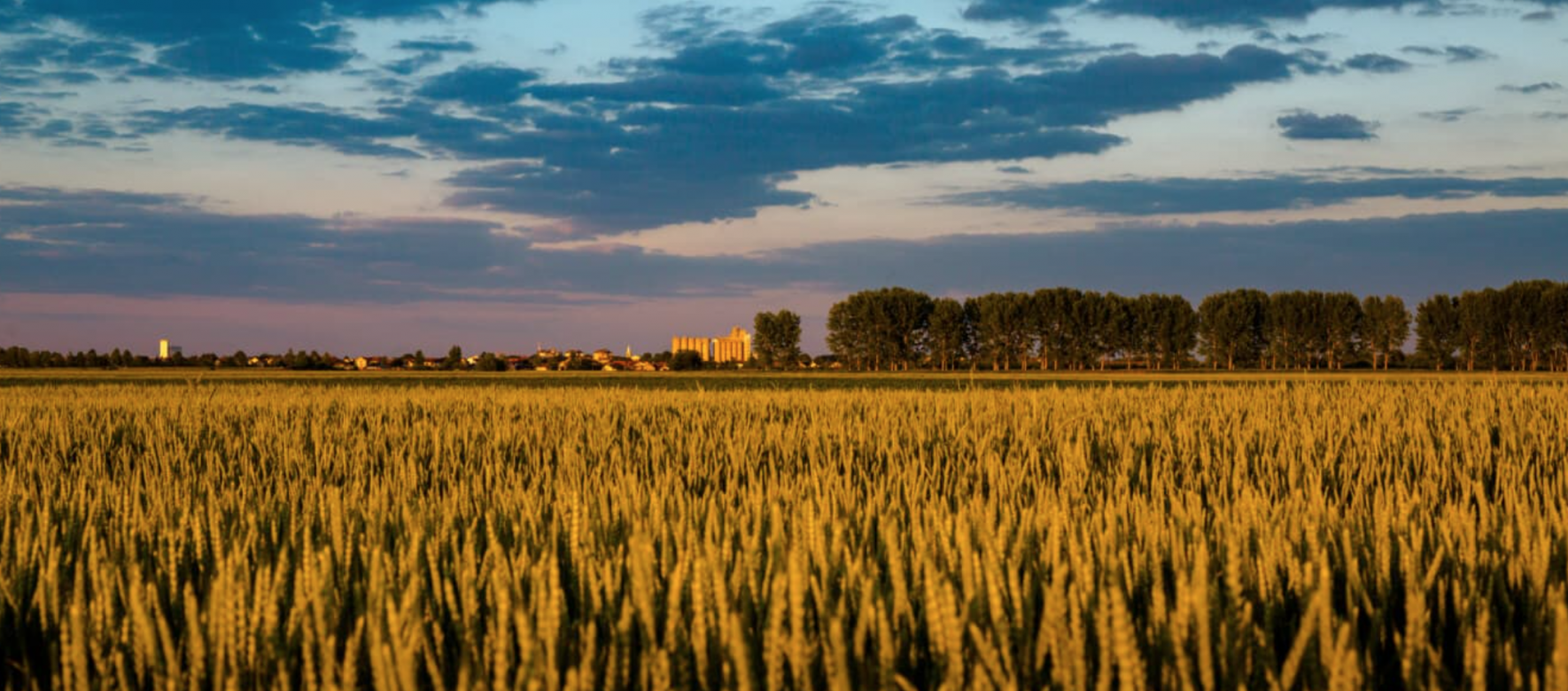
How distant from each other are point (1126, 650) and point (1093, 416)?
7693 millimetres

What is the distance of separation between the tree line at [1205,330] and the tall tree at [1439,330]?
4.2 inches

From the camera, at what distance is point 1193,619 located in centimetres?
211

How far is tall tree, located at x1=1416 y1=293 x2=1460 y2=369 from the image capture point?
311ft

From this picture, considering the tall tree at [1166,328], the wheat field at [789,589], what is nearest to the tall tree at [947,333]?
the tall tree at [1166,328]

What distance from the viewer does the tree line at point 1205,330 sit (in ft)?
305

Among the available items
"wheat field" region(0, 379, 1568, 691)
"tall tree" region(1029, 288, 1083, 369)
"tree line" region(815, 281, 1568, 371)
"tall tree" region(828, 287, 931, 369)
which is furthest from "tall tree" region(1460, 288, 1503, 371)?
"wheat field" region(0, 379, 1568, 691)

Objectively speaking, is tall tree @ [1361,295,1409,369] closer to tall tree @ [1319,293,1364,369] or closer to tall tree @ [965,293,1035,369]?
tall tree @ [1319,293,1364,369]

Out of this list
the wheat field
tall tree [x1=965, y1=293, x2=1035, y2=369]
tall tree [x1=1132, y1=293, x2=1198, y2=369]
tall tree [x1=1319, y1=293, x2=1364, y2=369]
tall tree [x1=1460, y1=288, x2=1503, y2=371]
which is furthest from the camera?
tall tree [x1=965, y1=293, x2=1035, y2=369]

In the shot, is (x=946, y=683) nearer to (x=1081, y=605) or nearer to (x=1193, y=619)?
(x=1081, y=605)

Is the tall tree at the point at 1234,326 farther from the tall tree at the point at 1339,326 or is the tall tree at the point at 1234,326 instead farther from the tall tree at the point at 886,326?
the tall tree at the point at 886,326

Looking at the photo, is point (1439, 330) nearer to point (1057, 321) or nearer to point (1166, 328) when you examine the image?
point (1166, 328)

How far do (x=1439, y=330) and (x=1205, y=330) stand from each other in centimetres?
1956

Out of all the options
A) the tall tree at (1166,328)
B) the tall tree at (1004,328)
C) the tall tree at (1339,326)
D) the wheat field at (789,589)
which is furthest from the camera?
the tall tree at (1004,328)

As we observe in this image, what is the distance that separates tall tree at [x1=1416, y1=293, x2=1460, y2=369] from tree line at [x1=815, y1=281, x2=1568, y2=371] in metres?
0.11
